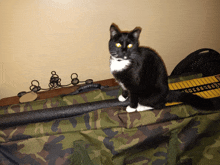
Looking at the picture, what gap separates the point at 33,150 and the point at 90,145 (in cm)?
24

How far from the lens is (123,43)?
59cm

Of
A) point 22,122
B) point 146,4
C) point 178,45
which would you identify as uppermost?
point 146,4

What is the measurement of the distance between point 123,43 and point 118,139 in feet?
1.42

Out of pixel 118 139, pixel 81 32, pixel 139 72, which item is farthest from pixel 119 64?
pixel 81 32

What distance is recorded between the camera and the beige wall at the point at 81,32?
2.72ft

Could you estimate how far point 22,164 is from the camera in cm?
55

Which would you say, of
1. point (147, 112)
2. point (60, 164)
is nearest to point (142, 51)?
point (147, 112)

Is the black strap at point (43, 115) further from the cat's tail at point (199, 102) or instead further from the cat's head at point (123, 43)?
the cat's tail at point (199, 102)

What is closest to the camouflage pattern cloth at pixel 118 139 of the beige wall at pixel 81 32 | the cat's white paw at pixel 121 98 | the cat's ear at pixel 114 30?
the cat's white paw at pixel 121 98

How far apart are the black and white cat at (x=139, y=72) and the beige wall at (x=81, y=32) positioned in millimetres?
384

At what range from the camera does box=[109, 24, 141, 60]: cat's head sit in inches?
23.4

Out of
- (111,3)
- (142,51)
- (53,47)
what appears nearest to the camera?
(142,51)

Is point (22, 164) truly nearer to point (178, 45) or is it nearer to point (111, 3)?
point (111, 3)

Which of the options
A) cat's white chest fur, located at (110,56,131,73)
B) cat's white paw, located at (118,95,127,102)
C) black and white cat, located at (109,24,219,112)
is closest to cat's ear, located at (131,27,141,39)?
black and white cat, located at (109,24,219,112)
